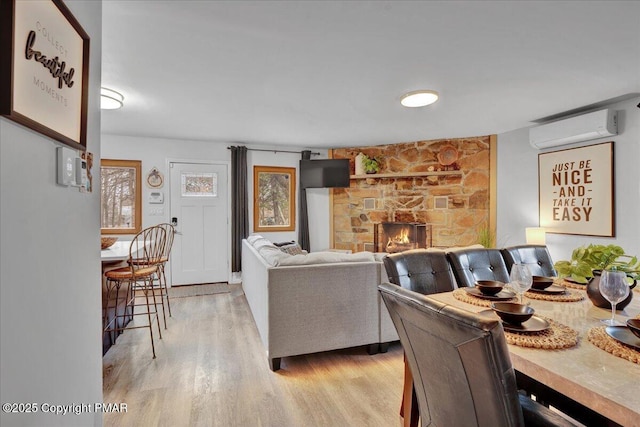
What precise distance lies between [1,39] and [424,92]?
285cm

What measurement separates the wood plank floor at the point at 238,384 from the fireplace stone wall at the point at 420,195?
2.86 metres

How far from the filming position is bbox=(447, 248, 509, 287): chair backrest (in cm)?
196

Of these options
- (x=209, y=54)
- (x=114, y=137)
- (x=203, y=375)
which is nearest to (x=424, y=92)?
(x=209, y=54)

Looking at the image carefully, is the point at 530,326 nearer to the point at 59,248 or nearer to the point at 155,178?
the point at 59,248

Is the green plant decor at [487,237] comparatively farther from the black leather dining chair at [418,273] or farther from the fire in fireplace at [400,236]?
the black leather dining chair at [418,273]

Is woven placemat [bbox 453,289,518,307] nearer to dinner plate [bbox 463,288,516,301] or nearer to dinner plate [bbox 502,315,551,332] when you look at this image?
dinner plate [bbox 463,288,516,301]

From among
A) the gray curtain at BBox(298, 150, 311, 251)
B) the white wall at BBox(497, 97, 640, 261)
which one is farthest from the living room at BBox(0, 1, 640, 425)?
the gray curtain at BBox(298, 150, 311, 251)

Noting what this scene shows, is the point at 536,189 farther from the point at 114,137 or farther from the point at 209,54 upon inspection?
the point at 114,137

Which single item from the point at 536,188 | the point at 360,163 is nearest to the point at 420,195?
the point at 360,163

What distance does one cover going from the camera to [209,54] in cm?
219

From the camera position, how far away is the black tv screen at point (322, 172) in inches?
211

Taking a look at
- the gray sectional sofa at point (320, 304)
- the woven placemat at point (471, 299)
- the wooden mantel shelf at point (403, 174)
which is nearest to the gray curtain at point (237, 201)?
the wooden mantel shelf at point (403, 174)

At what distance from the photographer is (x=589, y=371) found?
2.74 ft

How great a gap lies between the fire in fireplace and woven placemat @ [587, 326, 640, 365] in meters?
3.95
